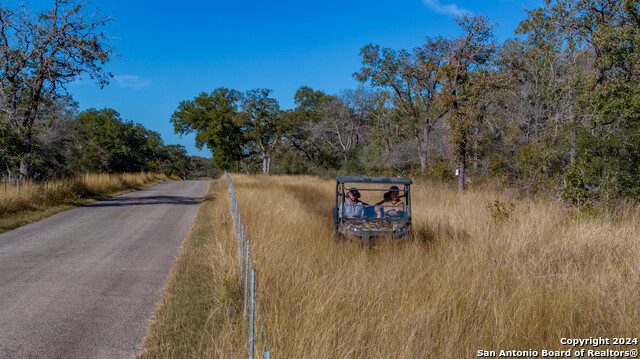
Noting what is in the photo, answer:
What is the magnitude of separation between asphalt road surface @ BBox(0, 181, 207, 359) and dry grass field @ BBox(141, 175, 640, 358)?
875 millimetres

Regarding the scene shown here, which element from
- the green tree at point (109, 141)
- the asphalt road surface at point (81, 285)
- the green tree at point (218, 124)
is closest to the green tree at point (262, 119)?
the green tree at point (218, 124)

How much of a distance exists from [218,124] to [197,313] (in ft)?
133

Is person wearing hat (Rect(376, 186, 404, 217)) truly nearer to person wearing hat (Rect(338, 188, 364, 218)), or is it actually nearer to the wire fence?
person wearing hat (Rect(338, 188, 364, 218))

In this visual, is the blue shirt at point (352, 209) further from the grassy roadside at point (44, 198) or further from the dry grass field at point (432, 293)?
the grassy roadside at point (44, 198)

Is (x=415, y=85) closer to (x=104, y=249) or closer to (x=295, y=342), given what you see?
(x=104, y=249)

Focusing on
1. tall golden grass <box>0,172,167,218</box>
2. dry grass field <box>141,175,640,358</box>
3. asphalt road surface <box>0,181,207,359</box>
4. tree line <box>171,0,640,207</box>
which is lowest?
asphalt road surface <box>0,181,207,359</box>

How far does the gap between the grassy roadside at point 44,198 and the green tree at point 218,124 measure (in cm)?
2296

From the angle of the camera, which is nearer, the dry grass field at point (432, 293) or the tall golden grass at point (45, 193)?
the dry grass field at point (432, 293)

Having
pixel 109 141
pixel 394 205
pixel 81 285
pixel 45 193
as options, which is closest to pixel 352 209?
pixel 394 205

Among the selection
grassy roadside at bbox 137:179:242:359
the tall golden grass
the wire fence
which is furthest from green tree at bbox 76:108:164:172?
the wire fence

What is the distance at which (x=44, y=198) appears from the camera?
14.2 meters

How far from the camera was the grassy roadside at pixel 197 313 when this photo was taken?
12.1ft

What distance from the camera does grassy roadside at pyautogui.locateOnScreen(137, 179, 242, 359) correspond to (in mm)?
3695

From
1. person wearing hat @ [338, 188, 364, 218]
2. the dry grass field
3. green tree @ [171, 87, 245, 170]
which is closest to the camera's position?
the dry grass field
